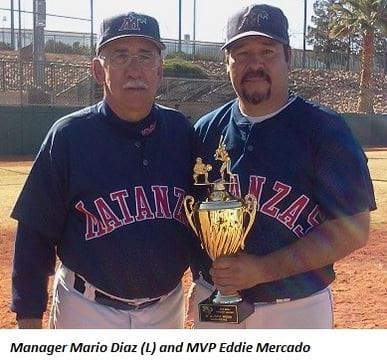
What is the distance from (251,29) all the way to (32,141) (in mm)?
18219

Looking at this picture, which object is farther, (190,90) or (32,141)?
(190,90)

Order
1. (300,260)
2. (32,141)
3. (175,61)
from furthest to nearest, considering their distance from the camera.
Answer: (175,61) < (32,141) < (300,260)

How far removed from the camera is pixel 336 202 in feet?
7.57

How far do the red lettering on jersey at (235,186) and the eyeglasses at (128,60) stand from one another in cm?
51

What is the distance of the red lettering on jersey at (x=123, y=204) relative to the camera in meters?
2.41

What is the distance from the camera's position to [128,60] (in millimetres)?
2465

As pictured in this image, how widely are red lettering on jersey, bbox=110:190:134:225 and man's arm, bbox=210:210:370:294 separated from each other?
0.36 meters

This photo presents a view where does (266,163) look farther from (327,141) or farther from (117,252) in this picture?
(117,252)

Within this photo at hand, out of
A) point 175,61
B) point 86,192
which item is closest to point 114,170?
point 86,192

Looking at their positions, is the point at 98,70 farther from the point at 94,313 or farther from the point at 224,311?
the point at 224,311

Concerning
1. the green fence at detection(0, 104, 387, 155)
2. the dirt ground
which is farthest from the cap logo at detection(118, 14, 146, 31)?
the green fence at detection(0, 104, 387, 155)

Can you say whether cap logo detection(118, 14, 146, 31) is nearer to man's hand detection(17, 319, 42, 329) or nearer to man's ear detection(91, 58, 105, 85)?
man's ear detection(91, 58, 105, 85)

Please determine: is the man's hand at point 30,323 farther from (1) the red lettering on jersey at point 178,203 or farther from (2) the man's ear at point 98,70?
(2) the man's ear at point 98,70

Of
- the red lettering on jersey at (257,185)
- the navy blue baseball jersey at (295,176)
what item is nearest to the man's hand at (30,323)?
the navy blue baseball jersey at (295,176)
